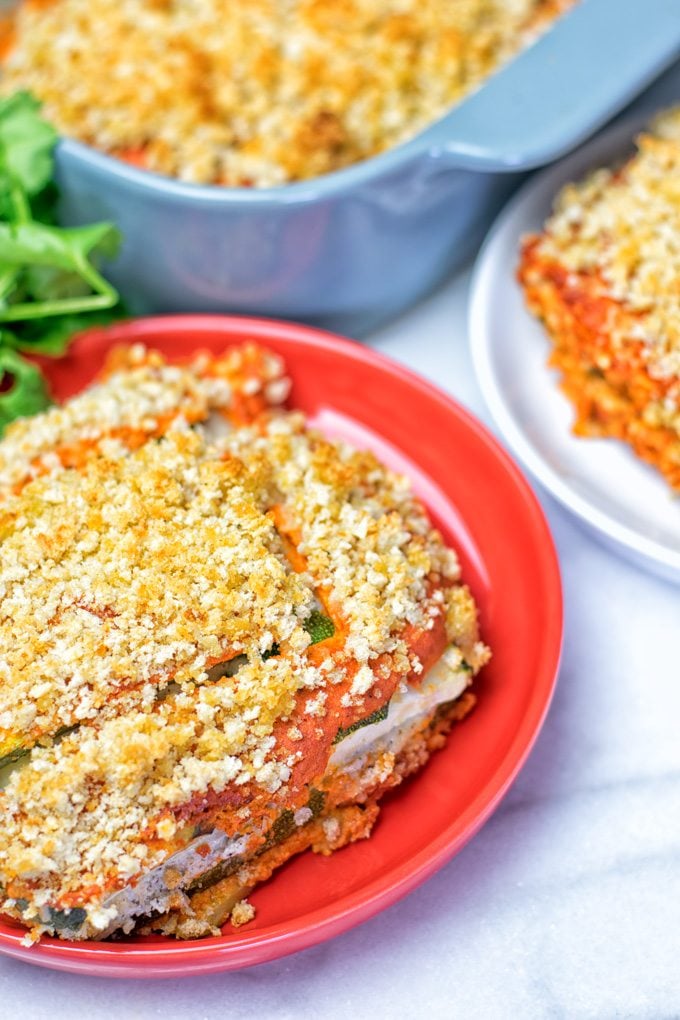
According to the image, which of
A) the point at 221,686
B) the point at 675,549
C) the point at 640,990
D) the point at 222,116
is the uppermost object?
the point at 222,116

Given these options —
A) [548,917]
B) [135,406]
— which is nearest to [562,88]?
[135,406]

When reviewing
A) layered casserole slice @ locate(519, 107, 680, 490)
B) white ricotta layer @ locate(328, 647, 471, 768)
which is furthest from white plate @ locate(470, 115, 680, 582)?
white ricotta layer @ locate(328, 647, 471, 768)

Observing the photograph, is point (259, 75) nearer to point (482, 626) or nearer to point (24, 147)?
point (24, 147)

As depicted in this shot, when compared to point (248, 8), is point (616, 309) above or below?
below

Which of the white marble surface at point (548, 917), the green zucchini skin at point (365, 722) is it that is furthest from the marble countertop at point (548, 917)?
the green zucchini skin at point (365, 722)

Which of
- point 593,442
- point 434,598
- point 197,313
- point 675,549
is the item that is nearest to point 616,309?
point 593,442

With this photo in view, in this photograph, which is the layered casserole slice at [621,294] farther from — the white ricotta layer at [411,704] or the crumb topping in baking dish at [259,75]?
the white ricotta layer at [411,704]

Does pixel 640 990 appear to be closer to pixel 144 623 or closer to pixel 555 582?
pixel 555 582
